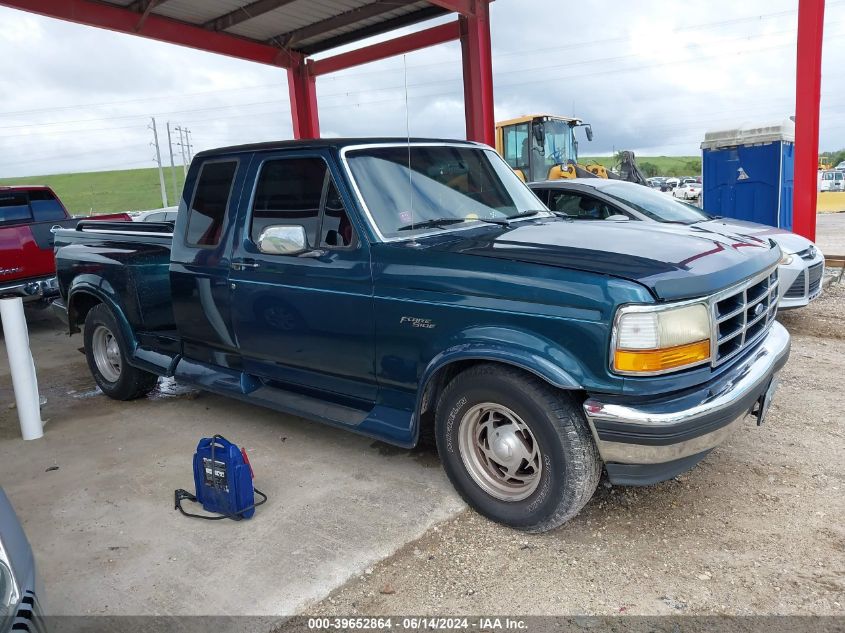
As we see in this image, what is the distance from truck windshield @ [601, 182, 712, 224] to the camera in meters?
7.00

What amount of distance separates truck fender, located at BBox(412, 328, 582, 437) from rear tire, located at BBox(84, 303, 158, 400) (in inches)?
131

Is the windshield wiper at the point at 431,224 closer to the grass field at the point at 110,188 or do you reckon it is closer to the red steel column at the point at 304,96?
the red steel column at the point at 304,96

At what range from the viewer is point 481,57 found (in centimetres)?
1110

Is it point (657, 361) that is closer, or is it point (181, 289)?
point (657, 361)

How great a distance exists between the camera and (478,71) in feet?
36.7

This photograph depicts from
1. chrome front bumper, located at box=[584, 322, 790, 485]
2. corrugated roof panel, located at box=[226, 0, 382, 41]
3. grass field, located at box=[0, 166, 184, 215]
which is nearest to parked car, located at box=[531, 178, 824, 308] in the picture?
chrome front bumper, located at box=[584, 322, 790, 485]

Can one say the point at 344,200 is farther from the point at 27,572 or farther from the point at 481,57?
the point at 481,57

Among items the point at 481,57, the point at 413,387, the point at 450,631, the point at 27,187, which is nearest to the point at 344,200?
the point at 413,387

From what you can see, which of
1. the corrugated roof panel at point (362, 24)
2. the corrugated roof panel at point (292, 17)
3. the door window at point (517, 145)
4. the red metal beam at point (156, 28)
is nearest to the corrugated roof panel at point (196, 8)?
the red metal beam at point (156, 28)

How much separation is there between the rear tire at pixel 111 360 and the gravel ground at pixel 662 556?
3.36m

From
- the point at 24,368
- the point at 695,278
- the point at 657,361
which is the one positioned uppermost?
the point at 695,278

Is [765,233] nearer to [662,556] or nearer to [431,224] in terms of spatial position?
[431,224]

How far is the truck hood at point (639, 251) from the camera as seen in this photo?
2.80 m

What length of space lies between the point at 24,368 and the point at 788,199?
10444mm
